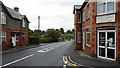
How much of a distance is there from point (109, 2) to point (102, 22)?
1869mm

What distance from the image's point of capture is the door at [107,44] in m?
8.60

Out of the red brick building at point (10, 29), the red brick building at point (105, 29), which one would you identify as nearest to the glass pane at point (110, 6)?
the red brick building at point (105, 29)

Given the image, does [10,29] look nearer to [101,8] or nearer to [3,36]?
[3,36]

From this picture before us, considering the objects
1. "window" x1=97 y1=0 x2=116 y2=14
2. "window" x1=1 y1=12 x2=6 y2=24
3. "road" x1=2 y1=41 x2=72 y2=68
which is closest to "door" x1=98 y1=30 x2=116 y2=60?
"window" x1=97 y1=0 x2=116 y2=14

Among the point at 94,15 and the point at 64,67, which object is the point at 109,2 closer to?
the point at 94,15

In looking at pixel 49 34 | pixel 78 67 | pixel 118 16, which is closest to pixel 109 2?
pixel 118 16

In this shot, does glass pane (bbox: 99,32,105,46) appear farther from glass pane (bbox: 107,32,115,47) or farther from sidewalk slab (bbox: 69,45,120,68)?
sidewalk slab (bbox: 69,45,120,68)

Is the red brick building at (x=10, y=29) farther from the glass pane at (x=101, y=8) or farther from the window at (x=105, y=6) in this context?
the window at (x=105, y=6)

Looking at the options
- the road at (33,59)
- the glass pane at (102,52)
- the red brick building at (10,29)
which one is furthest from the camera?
the red brick building at (10,29)

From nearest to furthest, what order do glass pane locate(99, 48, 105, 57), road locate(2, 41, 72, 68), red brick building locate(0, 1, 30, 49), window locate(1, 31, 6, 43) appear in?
1. road locate(2, 41, 72, 68)
2. glass pane locate(99, 48, 105, 57)
3. window locate(1, 31, 6, 43)
4. red brick building locate(0, 1, 30, 49)

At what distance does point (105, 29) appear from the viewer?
9.16 m

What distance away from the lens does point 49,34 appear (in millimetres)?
62562

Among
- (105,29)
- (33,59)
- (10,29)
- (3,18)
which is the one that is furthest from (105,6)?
(10,29)

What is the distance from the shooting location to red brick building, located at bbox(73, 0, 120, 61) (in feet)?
27.4
